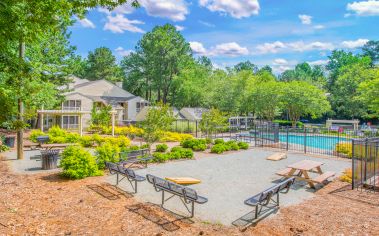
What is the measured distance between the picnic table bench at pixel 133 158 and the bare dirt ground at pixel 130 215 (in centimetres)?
297

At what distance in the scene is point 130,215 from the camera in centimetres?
695

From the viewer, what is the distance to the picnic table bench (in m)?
12.4

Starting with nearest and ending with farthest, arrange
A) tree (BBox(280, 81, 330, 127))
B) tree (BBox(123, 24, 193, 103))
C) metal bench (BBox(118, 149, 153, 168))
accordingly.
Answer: metal bench (BBox(118, 149, 153, 168)), tree (BBox(280, 81, 330, 127)), tree (BBox(123, 24, 193, 103))

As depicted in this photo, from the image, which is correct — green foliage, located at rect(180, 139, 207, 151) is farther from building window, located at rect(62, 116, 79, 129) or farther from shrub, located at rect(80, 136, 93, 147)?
building window, located at rect(62, 116, 79, 129)

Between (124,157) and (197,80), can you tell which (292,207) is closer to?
(124,157)

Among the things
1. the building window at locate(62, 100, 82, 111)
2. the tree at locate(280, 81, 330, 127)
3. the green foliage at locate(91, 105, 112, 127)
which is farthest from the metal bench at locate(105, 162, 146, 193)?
the tree at locate(280, 81, 330, 127)

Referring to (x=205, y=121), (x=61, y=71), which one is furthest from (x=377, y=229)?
(x=61, y=71)

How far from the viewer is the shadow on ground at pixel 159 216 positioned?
6383mm

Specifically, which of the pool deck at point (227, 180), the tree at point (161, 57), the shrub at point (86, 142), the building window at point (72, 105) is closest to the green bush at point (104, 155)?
the pool deck at point (227, 180)

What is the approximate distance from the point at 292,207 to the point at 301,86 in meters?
29.8

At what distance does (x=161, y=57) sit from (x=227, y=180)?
132 feet

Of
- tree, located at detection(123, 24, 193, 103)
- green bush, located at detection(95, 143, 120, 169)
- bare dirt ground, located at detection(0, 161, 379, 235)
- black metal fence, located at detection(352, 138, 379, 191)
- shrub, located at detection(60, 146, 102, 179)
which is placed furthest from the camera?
tree, located at detection(123, 24, 193, 103)

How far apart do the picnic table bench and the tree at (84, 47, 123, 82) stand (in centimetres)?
5477

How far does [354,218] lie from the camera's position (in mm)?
6805
